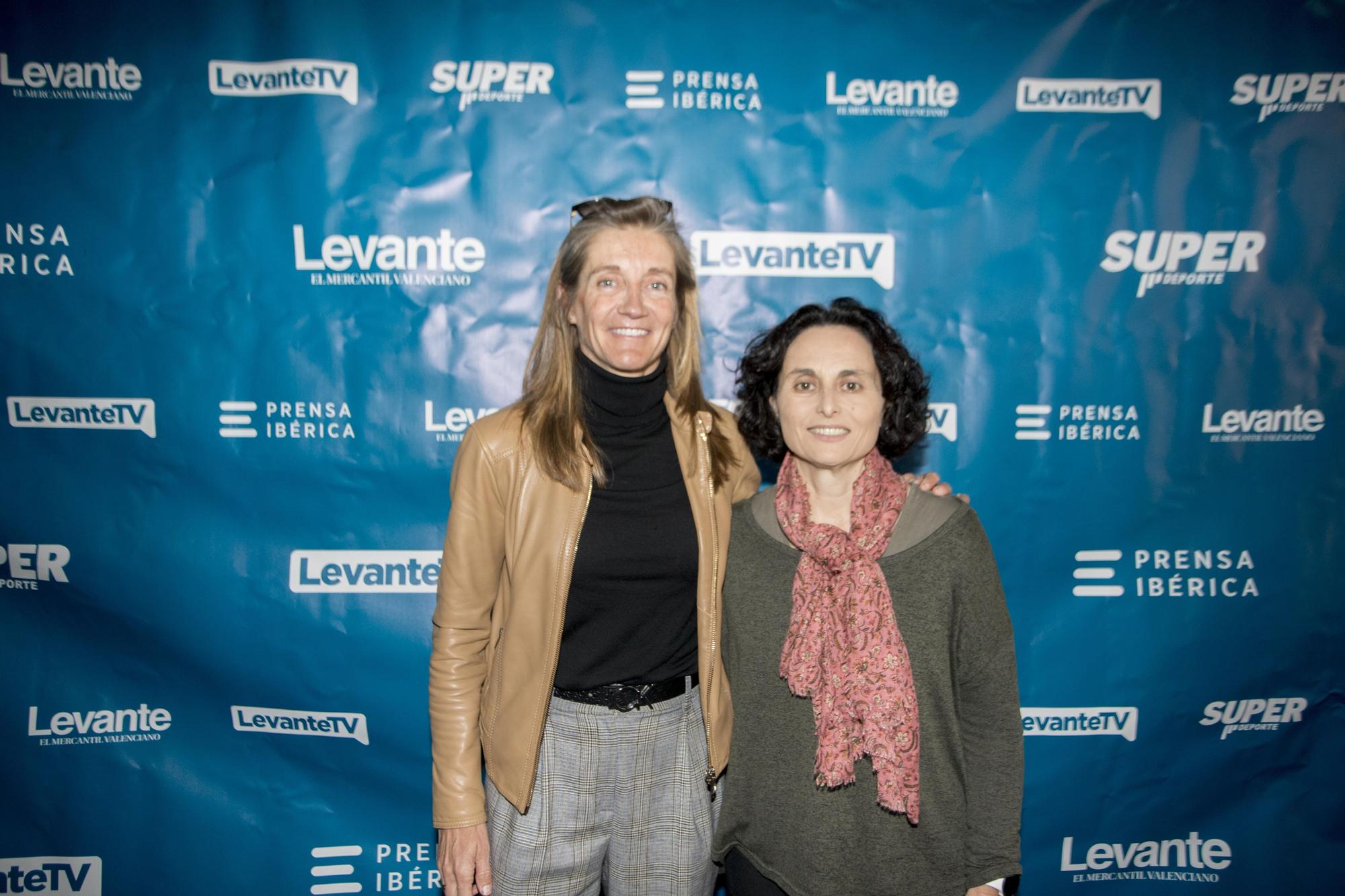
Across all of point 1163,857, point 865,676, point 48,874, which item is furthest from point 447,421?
point 1163,857

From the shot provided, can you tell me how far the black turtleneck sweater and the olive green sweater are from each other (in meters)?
0.21

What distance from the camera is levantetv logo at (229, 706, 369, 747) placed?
2.09m

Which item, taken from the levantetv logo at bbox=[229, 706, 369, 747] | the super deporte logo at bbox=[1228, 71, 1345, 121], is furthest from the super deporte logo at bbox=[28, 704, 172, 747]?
the super deporte logo at bbox=[1228, 71, 1345, 121]

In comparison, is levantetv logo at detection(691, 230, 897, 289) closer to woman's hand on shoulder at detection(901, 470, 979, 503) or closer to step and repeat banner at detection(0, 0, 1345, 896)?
step and repeat banner at detection(0, 0, 1345, 896)

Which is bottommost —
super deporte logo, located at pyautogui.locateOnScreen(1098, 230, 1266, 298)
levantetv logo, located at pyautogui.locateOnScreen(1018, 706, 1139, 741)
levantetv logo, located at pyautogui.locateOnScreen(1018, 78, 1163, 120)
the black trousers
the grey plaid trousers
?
levantetv logo, located at pyautogui.locateOnScreen(1018, 706, 1139, 741)

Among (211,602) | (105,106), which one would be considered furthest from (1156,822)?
(105,106)

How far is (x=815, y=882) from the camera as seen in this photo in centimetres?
122

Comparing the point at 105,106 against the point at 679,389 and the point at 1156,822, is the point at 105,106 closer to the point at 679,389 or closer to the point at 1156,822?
the point at 679,389

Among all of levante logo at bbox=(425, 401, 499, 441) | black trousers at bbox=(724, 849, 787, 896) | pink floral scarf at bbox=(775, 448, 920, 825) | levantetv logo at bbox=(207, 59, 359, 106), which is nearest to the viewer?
pink floral scarf at bbox=(775, 448, 920, 825)

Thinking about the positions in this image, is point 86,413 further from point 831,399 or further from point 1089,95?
point 1089,95

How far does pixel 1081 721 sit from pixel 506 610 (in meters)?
1.83

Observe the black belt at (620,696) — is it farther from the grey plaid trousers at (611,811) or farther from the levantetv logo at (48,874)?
the levantetv logo at (48,874)

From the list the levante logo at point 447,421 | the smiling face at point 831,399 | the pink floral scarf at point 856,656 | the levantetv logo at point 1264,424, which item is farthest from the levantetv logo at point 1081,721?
the levante logo at point 447,421

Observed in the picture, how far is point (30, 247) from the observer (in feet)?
6.58
